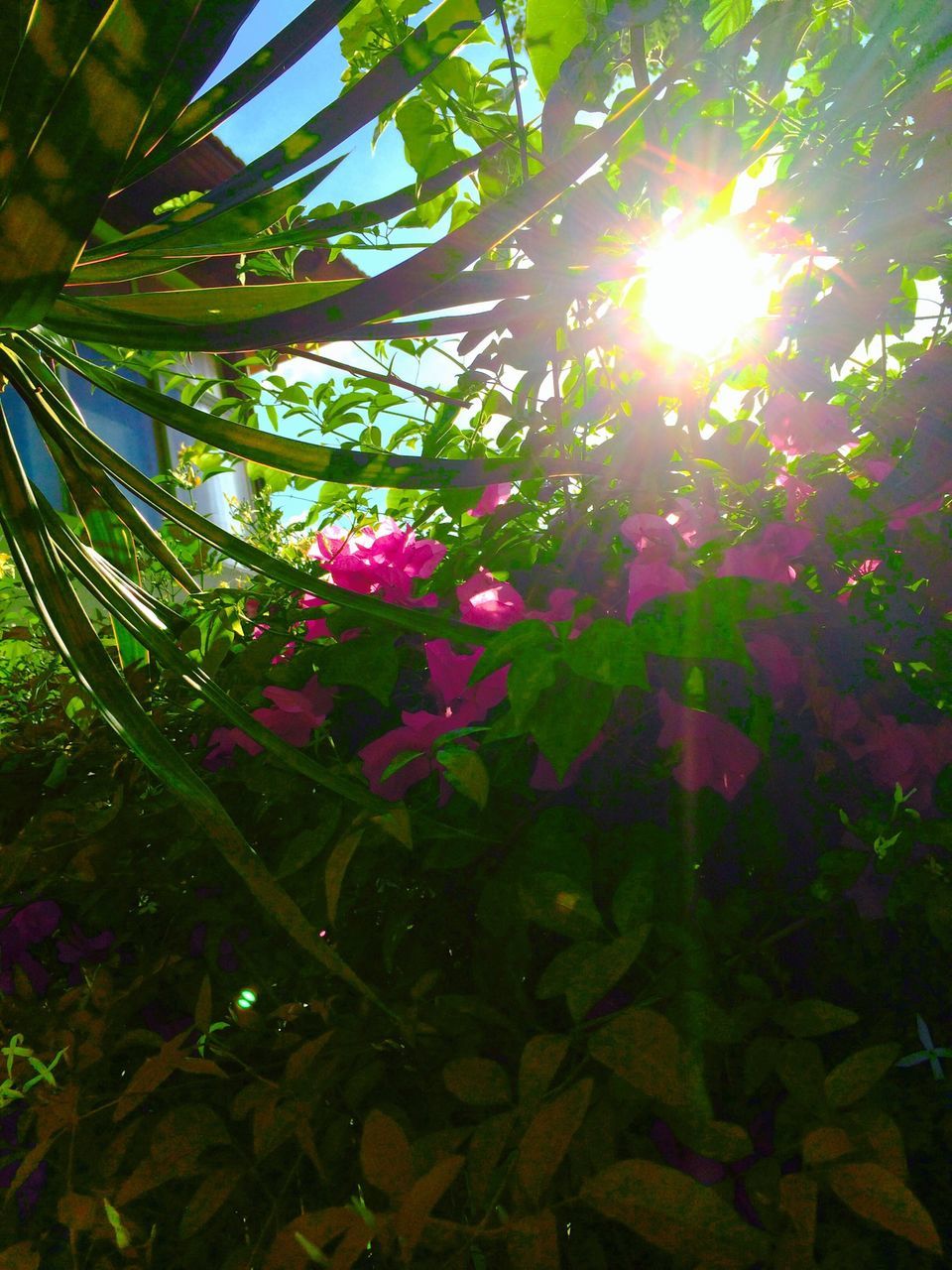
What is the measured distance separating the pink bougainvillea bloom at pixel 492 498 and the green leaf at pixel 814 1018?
559 mm

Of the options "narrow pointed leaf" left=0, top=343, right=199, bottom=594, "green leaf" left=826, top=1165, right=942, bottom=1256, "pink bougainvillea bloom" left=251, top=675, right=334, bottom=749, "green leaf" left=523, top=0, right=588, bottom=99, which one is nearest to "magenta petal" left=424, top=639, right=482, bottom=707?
"pink bougainvillea bloom" left=251, top=675, right=334, bottom=749

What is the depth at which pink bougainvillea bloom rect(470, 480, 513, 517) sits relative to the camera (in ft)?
2.81

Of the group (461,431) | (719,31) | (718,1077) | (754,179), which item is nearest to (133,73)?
(461,431)

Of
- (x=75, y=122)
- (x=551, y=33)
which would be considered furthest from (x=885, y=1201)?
(x=551, y=33)

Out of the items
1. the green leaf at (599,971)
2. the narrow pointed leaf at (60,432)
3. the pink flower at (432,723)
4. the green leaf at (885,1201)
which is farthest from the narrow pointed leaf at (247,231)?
the green leaf at (885,1201)

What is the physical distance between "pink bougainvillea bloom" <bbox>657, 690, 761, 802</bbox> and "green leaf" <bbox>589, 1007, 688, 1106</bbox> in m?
0.14

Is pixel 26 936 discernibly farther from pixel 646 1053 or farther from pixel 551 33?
pixel 551 33

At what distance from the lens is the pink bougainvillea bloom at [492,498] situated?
85 cm

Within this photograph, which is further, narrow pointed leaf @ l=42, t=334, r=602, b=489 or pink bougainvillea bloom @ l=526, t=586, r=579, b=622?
narrow pointed leaf @ l=42, t=334, r=602, b=489

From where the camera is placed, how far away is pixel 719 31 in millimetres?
882

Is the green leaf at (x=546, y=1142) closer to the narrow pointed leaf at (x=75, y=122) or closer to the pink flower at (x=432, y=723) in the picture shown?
the pink flower at (x=432, y=723)

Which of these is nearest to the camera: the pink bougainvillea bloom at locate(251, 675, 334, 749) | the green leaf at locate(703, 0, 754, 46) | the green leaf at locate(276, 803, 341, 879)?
the green leaf at locate(276, 803, 341, 879)

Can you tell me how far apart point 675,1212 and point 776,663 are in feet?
0.97

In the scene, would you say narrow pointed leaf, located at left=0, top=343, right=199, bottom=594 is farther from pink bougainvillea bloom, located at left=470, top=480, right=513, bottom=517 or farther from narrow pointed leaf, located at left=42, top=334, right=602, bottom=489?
pink bougainvillea bloom, located at left=470, top=480, right=513, bottom=517
